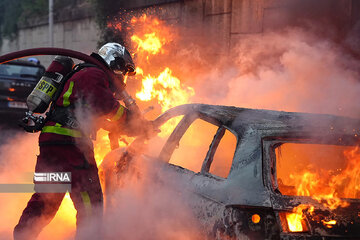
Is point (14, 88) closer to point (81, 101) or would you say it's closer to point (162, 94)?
point (162, 94)

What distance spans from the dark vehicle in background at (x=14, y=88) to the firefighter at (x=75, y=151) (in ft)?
30.6

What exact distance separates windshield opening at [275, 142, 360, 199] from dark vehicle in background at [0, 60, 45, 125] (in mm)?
9906

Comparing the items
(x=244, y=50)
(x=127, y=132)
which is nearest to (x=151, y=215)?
(x=127, y=132)

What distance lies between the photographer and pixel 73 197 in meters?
3.71

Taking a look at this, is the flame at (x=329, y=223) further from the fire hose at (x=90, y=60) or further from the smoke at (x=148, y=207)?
the fire hose at (x=90, y=60)

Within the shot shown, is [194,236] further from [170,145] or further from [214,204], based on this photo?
[170,145]

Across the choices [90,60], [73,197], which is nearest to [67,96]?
[90,60]

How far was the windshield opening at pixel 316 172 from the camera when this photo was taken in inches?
145

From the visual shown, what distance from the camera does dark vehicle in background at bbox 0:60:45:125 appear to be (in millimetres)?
12508

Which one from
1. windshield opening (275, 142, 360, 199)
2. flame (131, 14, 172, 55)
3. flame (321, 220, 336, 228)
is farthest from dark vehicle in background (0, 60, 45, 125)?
flame (321, 220, 336, 228)

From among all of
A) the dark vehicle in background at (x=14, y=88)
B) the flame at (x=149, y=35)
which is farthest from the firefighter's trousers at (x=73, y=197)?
the dark vehicle in background at (x=14, y=88)

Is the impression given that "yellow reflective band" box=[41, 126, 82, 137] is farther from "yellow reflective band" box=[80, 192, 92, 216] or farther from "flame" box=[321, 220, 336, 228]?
"flame" box=[321, 220, 336, 228]

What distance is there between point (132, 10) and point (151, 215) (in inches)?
497

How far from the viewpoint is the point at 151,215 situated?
11.5 feet
